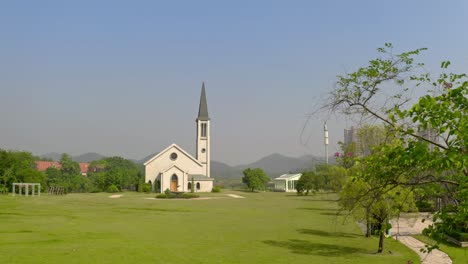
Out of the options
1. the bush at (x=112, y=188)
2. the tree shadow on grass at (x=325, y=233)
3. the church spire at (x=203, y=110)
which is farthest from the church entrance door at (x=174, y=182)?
the tree shadow on grass at (x=325, y=233)

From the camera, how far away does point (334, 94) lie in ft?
25.1

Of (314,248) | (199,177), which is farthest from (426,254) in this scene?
(199,177)

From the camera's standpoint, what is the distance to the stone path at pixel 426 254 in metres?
15.8

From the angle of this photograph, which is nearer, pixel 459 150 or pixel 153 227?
pixel 459 150

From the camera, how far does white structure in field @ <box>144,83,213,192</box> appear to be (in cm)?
6944

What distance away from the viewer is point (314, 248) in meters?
18.1

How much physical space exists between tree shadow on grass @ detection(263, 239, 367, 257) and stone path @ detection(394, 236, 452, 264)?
2.38 metres

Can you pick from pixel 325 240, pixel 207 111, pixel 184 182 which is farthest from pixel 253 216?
pixel 207 111

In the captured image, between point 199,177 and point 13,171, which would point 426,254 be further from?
point 13,171

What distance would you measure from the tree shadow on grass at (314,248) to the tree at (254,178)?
5751 centimetres

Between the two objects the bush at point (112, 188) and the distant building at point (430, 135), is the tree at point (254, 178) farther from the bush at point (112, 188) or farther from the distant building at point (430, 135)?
the distant building at point (430, 135)

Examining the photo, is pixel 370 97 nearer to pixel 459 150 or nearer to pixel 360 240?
pixel 459 150

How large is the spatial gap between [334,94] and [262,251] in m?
10.7

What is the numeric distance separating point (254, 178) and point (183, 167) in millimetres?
12606
